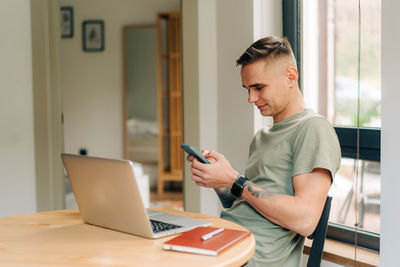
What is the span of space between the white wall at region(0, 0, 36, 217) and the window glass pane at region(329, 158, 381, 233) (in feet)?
6.45

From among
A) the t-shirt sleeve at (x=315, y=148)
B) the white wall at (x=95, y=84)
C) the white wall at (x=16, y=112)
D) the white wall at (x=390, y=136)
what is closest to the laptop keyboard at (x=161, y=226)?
the t-shirt sleeve at (x=315, y=148)

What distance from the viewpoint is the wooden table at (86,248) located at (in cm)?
106

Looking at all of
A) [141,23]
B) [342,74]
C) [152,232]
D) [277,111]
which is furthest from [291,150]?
[141,23]

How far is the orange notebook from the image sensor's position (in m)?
1.10

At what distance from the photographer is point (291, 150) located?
1481mm

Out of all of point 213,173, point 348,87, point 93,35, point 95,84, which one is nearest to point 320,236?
point 213,173

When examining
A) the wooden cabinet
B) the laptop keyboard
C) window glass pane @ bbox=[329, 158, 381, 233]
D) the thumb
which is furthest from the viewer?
the wooden cabinet

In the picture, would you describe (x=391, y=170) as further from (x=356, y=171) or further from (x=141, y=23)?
(x=141, y=23)

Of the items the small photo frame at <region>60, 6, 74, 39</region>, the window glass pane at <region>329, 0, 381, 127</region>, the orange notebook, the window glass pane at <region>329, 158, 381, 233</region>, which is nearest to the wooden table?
the orange notebook

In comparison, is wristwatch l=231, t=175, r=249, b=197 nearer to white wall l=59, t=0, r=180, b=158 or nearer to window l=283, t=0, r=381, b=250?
window l=283, t=0, r=381, b=250

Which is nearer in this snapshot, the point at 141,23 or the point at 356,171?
the point at 356,171

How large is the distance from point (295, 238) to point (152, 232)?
21.1 inches

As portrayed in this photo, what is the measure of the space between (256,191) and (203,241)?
0.34 meters

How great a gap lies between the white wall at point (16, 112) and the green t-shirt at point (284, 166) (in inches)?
74.6
